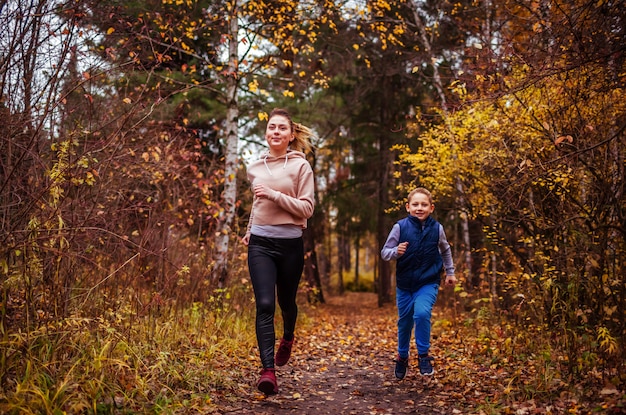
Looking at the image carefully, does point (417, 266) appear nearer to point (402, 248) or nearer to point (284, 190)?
point (402, 248)

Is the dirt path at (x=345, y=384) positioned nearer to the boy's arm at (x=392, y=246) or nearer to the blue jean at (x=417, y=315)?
the blue jean at (x=417, y=315)

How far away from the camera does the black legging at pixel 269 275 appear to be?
13.8ft

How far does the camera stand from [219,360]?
542cm

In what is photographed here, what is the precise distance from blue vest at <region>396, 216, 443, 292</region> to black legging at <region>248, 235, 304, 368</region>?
1.25m

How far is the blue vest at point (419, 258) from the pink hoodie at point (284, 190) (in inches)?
50.6

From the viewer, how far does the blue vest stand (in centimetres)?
514

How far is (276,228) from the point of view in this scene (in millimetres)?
4348

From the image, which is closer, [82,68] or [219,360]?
[82,68]

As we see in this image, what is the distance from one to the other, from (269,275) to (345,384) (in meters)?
1.70

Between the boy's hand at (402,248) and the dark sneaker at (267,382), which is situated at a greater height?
the boy's hand at (402,248)

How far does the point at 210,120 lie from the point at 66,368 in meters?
10.8

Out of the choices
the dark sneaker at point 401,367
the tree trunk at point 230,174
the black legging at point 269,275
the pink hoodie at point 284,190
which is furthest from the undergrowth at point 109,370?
the tree trunk at point 230,174

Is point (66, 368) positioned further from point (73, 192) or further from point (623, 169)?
point (623, 169)

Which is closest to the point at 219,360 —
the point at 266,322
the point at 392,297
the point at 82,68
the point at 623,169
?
the point at 266,322
